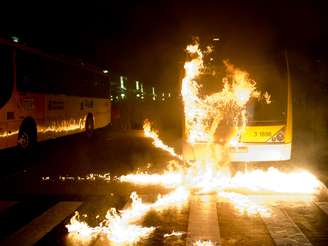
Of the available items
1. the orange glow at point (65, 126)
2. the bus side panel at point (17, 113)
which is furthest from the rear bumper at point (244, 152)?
the orange glow at point (65, 126)

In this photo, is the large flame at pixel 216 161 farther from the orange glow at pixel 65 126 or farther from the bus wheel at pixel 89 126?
the bus wheel at pixel 89 126

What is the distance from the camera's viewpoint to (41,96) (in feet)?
58.4

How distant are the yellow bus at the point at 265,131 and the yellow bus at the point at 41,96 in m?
6.01

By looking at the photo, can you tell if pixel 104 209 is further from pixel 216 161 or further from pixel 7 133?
pixel 7 133

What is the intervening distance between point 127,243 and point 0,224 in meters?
2.39

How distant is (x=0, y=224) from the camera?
779 centimetres

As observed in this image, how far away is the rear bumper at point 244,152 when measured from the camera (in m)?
12.0

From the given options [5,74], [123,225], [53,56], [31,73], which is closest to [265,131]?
[123,225]

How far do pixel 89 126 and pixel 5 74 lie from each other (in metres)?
9.43

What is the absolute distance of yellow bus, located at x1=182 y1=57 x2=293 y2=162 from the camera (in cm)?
1205

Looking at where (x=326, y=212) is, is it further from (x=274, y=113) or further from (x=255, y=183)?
(x=274, y=113)

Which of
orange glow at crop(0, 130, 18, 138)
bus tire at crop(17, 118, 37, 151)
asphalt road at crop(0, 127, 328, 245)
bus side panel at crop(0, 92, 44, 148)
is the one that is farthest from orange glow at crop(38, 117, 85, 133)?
asphalt road at crop(0, 127, 328, 245)

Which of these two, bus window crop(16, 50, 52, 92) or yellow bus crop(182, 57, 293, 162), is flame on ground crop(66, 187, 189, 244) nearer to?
yellow bus crop(182, 57, 293, 162)

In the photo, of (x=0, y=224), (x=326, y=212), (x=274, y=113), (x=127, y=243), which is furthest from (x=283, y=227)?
(x=274, y=113)
